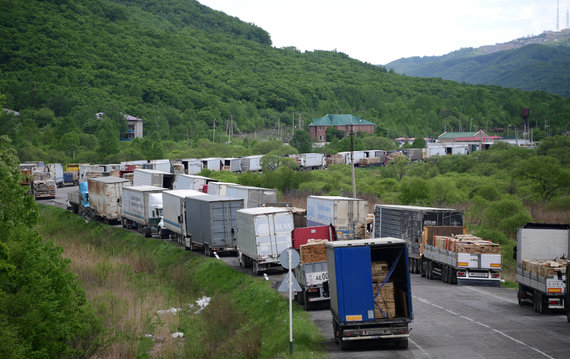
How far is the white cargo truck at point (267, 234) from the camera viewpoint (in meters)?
32.5

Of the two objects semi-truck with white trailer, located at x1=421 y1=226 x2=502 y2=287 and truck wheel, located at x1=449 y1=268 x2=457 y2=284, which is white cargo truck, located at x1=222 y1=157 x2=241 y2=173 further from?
truck wheel, located at x1=449 y1=268 x2=457 y2=284

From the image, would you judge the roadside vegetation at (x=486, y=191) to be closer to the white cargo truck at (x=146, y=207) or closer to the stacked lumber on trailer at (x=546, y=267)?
the stacked lumber on trailer at (x=546, y=267)

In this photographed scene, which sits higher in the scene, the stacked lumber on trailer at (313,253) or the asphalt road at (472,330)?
the stacked lumber on trailer at (313,253)

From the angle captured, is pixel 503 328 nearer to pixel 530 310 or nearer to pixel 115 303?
pixel 530 310

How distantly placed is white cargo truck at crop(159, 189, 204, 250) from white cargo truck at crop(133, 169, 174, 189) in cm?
1400

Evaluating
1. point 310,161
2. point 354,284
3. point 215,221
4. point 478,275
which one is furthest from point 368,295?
point 310,161

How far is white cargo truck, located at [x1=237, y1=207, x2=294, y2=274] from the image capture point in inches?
1280

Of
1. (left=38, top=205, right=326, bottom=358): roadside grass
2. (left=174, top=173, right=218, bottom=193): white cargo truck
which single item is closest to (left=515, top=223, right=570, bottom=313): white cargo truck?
(left=38, top=205, right=326, bottom=358): roadside grass

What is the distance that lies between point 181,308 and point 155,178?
30.2m

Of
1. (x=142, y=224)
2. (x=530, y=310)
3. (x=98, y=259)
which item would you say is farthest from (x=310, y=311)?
(x=142, y=224)

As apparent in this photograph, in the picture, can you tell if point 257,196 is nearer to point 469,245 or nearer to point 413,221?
point 413,221

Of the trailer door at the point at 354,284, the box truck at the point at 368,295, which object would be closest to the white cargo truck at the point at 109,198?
the box truck at the point at 368,295

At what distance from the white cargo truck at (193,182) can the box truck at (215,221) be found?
16.4 m

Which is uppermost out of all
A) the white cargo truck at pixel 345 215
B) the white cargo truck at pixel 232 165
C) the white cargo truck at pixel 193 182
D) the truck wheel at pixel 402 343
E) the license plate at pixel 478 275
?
the white cargo truck at pixel 232 165
